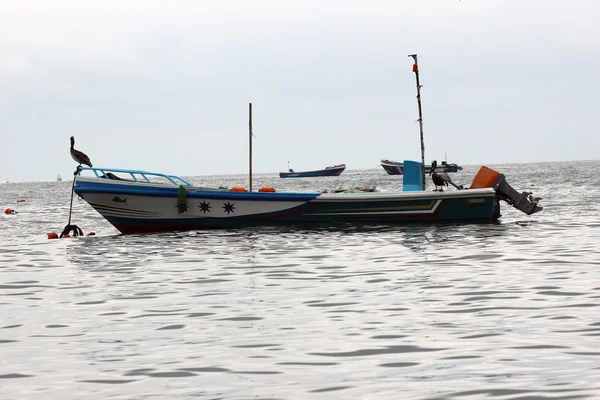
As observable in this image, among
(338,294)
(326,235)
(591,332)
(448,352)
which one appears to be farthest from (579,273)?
(326,235)

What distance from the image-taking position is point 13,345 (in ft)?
25.7

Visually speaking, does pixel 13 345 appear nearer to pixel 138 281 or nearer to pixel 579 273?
pixel 138 281

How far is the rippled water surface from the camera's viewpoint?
6.05m

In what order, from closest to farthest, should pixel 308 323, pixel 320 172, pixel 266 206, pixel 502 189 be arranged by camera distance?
pixel 308 323 < pixel 266 206 < pixel 502 189 < pixel 320 172

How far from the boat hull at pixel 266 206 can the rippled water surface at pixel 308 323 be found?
17.7ft

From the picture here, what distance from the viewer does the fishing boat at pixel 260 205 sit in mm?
22312

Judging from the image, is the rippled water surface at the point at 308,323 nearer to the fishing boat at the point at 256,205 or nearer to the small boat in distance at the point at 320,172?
the fishing boat at the point at 256,205

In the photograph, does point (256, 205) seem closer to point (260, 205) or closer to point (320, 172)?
point (260, 205)

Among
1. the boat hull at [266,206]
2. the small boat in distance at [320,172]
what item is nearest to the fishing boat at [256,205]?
the boat hull at [266,206]

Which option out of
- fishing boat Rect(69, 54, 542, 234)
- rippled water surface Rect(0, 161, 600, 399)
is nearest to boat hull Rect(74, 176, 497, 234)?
fishing boat Rect(69, 54, 542, 234)

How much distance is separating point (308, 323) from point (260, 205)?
14.2m

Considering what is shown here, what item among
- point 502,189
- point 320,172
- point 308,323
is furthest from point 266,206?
point 320,172

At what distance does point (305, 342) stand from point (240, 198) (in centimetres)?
1514

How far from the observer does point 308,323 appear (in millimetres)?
8461
